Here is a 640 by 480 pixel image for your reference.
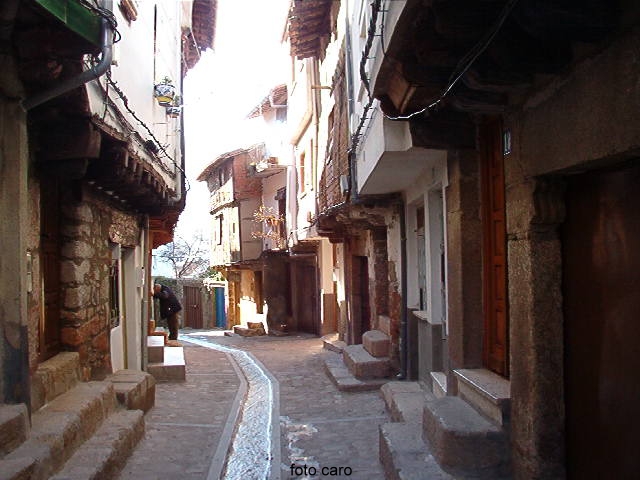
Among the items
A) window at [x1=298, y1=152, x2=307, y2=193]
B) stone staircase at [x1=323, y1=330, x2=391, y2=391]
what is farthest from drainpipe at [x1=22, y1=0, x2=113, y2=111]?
window at [x1=298, y1=152, x2=307, y2=193]

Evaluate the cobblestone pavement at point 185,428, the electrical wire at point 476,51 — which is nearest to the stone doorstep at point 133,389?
the cobblestone pavement at point 185,428

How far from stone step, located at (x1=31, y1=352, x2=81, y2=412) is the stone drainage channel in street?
1.42m

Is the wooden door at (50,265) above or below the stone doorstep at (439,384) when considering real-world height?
above

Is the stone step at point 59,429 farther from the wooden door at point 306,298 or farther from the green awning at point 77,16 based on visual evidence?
the wooden door at point 306,298

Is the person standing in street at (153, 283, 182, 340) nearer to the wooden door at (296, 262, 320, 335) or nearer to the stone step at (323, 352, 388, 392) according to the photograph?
the wooden door at (296, 262, 320, 335)

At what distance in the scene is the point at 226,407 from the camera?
806 centimetres

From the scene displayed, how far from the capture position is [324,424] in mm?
7109

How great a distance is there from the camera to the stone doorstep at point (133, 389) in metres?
6.24

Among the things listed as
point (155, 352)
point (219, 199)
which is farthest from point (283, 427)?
point (219, 199)

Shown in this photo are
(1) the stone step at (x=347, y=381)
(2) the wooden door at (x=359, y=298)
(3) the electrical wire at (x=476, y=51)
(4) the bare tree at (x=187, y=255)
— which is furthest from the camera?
(4) the bare tree at (x=187, y=255)

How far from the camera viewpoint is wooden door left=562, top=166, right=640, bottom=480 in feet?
9.93

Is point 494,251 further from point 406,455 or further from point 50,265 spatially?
point 50,265

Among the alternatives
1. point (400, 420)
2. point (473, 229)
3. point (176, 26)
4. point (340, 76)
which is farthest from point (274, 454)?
point (176, 26)

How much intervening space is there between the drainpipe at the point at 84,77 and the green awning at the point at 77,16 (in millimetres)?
64
